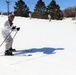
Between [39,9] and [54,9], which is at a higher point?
[39,9]

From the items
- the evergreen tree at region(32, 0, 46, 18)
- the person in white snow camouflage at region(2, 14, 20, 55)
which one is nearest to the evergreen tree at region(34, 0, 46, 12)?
the evergreen tree at region(32, 0, 46, 18)

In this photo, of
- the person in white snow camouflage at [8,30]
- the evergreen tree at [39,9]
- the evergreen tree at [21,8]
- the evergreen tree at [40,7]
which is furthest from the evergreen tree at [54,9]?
the person in white snow camouflage at [8,30]

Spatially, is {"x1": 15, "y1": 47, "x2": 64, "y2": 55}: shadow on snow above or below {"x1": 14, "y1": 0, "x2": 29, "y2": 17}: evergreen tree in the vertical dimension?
below

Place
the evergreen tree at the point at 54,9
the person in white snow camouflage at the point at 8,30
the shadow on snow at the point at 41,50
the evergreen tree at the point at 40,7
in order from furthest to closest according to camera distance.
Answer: the evergreen tree at the point at 40,7
the evergreen tree at the point at 54,9
the shadow on snow at the point at 41,50
the person in white snow camouflage at the point at 8,30

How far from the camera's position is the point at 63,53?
949 cm

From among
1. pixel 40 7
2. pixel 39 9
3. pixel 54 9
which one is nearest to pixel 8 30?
pixel 54 9

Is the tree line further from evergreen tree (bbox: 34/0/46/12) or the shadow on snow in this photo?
the shadow on snow

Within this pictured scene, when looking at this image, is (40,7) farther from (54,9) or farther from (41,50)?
(41,50)

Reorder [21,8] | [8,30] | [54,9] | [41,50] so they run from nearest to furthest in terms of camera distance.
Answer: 1. [8,30]
2. [41,50]
3. [54,9]
4. [21,8]

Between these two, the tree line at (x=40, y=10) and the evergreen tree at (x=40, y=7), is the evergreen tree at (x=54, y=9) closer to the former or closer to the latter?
the tree line at (x=40, y=10)

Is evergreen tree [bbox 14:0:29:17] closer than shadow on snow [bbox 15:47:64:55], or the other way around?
shadow on snow [bbox 15:47:64:55]

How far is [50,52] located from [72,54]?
0.93 m

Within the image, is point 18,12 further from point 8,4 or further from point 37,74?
point 37,74

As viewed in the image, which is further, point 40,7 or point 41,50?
point 40,7
